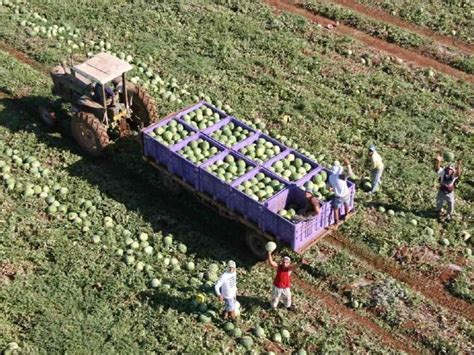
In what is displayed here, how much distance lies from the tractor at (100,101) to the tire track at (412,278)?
21.0ft

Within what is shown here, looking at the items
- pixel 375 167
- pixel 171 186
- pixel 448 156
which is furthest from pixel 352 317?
pixel 448 156

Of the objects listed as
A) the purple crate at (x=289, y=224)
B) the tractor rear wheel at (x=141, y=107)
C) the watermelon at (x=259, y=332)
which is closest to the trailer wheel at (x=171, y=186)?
the tractor rear wheel at (x=141, y=107)

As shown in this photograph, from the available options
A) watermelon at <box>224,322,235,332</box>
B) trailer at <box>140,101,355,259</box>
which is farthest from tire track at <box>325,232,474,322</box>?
watermelon at <box>224,322,235,332</box>

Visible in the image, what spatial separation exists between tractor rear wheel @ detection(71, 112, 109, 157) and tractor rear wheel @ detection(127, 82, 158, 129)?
1.26m

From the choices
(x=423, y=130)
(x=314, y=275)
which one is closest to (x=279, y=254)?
(x=314, y=275)

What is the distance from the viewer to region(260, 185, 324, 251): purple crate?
618 inches

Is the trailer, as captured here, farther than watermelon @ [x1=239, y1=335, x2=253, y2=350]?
Yes

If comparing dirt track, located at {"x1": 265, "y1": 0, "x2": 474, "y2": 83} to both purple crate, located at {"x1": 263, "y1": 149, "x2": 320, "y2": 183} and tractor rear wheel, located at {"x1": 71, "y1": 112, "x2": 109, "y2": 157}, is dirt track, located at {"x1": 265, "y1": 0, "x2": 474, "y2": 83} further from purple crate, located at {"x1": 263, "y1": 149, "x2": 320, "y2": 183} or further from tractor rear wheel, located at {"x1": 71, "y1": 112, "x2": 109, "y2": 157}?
tractor rear wheel, located at {"x1": 71, "y1": 112, "x2": 109, "y2": 157}

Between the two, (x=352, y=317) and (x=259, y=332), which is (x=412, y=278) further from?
(x=259, y=332)

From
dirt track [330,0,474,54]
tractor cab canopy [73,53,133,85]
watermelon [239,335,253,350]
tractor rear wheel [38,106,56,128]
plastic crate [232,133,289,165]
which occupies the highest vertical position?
tractor cab canopy [73,53,133,85]

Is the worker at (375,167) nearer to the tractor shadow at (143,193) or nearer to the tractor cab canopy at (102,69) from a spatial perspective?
the tractor shadow at (143,193)

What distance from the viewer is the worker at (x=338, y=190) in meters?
16.3

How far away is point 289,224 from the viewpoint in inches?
612

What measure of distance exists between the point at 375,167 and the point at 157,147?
5.60 m
